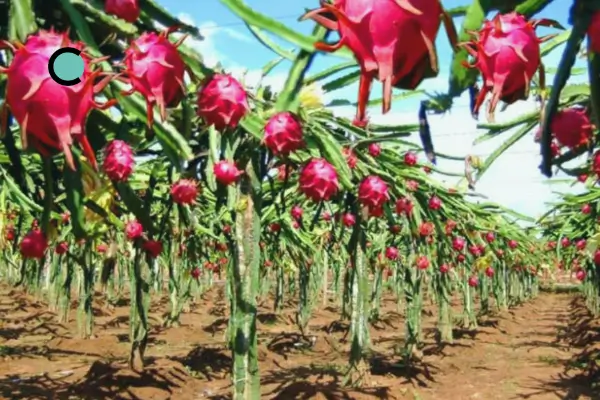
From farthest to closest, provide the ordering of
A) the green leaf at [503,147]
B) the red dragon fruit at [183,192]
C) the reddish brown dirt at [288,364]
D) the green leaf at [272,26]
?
the reddish brown dirt at [288,364] → the red dragon fruit at [183,192] → the green leaf at [503,147] → the green leaf at [272,26]

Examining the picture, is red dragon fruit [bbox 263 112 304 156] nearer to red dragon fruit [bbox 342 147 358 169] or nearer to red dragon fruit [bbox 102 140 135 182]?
red dragon fruit [bbox 102 140 135 182]

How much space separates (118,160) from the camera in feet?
5.68

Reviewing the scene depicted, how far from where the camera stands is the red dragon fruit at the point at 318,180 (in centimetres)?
217

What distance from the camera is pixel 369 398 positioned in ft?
17.5

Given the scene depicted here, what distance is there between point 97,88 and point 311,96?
84.7 inches

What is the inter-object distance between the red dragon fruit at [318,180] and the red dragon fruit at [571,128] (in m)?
1.13

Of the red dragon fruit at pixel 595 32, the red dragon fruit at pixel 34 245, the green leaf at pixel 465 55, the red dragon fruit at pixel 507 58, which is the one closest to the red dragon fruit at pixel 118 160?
the red dragon fruit at pixel 34 245

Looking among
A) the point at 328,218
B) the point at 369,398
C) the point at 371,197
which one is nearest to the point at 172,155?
the point at 371,197

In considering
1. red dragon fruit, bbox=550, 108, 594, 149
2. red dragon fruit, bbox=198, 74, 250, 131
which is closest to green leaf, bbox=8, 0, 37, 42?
red dragon fruit, bbox=198, 74, 250, 131

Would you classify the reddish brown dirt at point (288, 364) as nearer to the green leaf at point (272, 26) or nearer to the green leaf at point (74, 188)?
the green leaf at point (74, 188)

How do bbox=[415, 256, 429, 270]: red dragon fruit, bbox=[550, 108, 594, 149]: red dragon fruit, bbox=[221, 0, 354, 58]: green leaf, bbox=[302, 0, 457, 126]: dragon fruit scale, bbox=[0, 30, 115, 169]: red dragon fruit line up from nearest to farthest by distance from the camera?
bbox=[302, 0, 457, 126]: dragon fruit scale, bbox=[0, 30, 115, 169]: red dragon fruit, bbox=[221, 0, 354, 58]: green leaf, bbox=[550, 108, 594, 149]: red dragon fruit, bbox=[415, 256, 429, 270]: red dragon fruit
